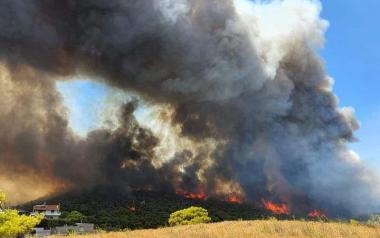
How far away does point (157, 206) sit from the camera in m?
138

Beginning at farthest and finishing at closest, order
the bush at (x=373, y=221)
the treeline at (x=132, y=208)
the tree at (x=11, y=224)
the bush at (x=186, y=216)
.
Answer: the treeline at (x=132, y=208) < the bush at (x=186, y=216) < the bush at (x=373, y=221) < the tree at (x=11, y=224)

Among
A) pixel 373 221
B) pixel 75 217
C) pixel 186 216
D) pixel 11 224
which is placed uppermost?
pixel 75 217

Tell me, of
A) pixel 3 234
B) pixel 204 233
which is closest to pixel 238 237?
pixel 204 233

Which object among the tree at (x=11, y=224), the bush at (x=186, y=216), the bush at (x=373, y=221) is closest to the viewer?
the tree at (x=11, y=224)

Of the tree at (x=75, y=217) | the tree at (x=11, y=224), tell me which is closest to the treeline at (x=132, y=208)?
the tree at (x=75, y=217)

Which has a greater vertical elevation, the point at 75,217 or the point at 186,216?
the point at 75,217

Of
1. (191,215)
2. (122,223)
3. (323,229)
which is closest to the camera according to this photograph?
(323,229)

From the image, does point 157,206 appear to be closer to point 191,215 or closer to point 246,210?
point 246,210

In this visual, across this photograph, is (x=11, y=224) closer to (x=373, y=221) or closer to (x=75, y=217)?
(x=373, y=221)

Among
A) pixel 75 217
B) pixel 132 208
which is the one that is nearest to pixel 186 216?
pixel 75 217

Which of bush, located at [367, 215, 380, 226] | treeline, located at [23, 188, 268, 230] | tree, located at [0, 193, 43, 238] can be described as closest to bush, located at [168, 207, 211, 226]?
treeline, located at [23, 188, 268, 230]

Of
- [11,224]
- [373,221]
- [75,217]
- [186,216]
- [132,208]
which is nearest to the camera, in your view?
[11,224]

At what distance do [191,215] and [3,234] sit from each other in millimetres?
55768

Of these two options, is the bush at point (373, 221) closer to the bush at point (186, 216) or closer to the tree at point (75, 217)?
the bush at point (186, 216)
